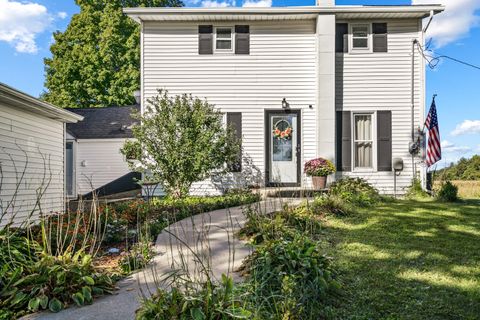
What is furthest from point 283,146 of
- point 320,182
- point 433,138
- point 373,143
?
point 433,138

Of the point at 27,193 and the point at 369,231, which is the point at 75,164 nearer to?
the point at 27,193

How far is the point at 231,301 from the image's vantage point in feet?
7.61

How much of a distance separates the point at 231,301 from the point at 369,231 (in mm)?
3077

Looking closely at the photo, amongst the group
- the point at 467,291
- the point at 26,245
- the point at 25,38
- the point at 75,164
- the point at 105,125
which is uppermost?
the point at 25,38

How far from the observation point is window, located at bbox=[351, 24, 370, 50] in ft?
30.8

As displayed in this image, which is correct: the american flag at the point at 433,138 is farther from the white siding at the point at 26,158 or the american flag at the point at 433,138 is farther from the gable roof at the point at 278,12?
the white siding at the point at 26,158

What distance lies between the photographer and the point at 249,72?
30.8ft

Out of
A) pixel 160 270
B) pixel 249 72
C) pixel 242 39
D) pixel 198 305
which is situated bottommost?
pixel 160 270

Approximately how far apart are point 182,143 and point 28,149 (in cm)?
357

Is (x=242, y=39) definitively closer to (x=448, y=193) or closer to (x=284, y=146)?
(x=284, y=146)

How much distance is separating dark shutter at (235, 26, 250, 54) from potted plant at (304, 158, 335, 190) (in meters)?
3.56

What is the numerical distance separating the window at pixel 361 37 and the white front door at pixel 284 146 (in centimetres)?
251

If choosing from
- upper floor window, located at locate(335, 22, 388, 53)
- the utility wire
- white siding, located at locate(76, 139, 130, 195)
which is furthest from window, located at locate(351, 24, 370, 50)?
white siding, located at locate(76, 139, 130, 195)

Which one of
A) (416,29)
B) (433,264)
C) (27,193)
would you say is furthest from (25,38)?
(433,264)
